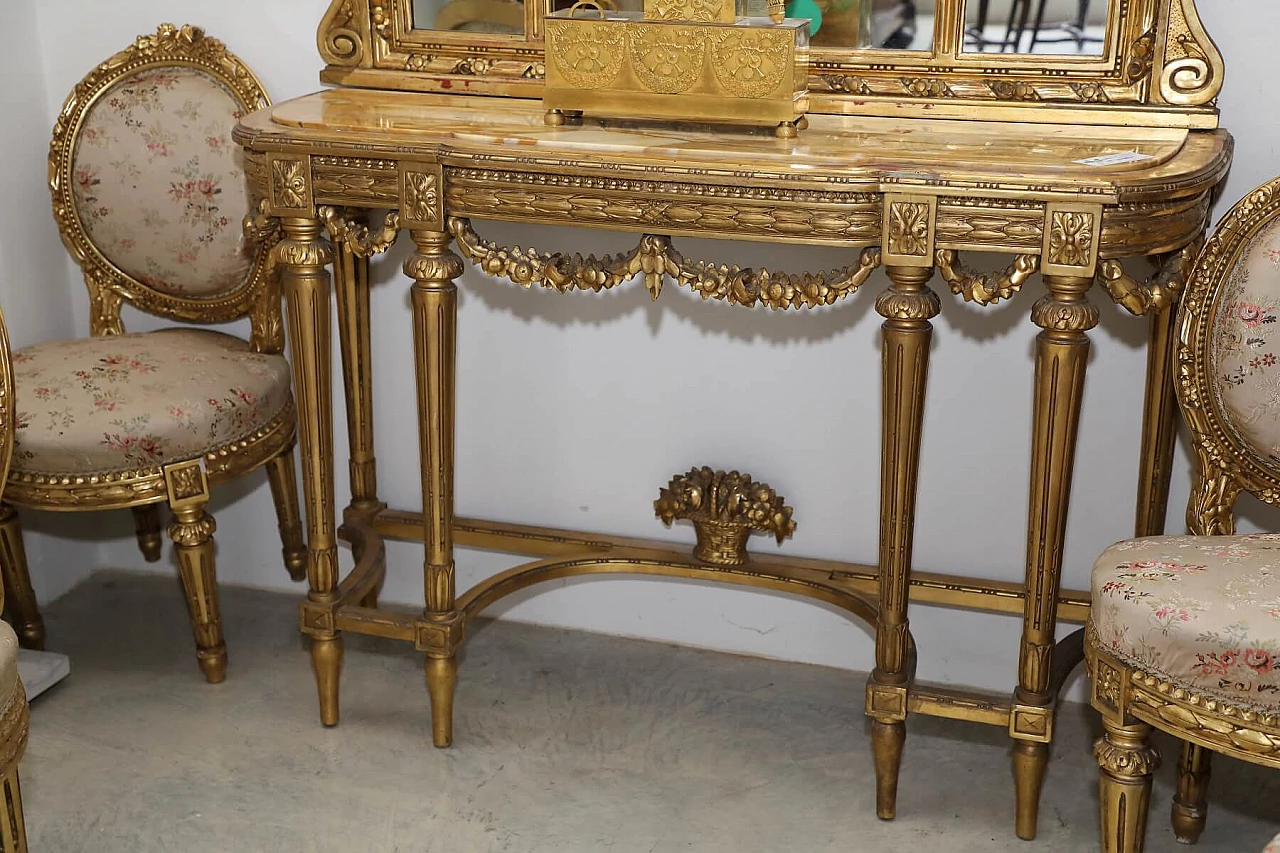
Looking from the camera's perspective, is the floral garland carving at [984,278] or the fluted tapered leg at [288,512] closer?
the floral garland carving at [984,278]

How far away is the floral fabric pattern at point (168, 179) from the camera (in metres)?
2.83

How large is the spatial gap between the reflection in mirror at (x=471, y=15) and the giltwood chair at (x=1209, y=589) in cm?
128

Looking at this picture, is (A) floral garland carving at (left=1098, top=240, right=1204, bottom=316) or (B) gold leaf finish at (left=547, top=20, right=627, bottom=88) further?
(B) gold leaf finish at (left=547, top=20, right=627, bottom=88)

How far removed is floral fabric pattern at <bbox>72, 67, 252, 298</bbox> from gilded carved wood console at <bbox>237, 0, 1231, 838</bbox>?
0.32m

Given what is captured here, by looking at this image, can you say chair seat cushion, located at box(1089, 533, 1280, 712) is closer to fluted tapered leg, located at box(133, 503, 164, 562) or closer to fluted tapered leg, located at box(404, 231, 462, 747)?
fluted tapered leg, located at box(404, 231, 462, 747)

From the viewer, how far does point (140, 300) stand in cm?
299

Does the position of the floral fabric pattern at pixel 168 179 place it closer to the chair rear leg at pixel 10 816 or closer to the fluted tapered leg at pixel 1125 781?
the chair rear leg at pixel 10 816

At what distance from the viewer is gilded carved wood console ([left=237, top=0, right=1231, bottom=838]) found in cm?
200

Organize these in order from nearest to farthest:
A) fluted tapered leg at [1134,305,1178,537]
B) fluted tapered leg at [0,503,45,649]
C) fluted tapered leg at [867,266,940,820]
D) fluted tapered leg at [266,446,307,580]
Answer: fluted tapered leg at [867,266,940,820] → fluted tapered leg at [1134,305,1178,537] → fluted tapered leg at [0,503,45,649] → fluted tapered leg at [266,446,307,580]

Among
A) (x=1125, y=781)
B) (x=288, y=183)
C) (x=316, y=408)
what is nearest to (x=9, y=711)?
(x=316, y=408)

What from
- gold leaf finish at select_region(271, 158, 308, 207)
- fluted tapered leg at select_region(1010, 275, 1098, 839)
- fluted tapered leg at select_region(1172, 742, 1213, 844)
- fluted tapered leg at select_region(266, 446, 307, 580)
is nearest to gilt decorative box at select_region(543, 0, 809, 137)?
gold leaf finish at select_region(271, 158, 308, 207)

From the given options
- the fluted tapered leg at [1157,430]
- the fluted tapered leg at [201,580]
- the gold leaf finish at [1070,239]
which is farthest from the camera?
the fluted tapered leg at [201,580]

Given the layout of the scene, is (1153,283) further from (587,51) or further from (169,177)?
(169,177)

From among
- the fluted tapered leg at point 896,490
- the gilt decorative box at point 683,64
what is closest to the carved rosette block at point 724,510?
the fluted tapered leg at point 896,490
